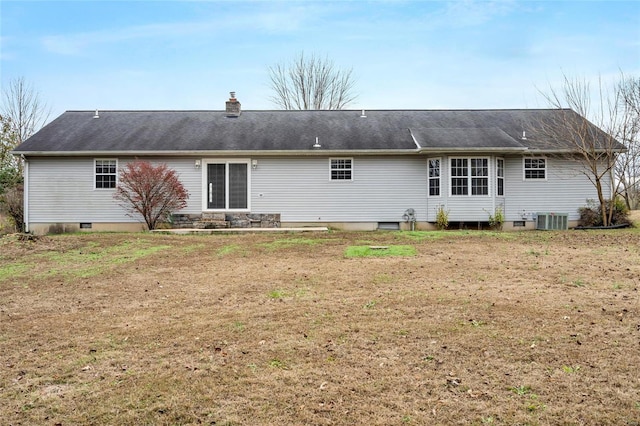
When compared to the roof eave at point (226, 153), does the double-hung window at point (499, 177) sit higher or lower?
lower

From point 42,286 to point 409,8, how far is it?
14.3 metres

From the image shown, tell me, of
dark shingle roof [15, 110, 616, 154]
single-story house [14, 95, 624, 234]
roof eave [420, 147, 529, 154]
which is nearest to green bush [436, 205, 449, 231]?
single-story house [14, 95, 624, 234]

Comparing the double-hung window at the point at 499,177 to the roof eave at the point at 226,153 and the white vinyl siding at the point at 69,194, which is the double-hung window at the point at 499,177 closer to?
the roof eave at the point at 226,153

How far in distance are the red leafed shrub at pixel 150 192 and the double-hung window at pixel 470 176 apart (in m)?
9.54

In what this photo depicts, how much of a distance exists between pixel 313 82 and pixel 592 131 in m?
22.8

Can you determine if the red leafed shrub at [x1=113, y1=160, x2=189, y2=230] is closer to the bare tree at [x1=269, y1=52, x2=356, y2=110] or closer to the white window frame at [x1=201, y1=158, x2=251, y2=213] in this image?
the white window frame at [x1=201, y1=158, x2=251, y2=213]

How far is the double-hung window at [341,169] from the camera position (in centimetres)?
1583

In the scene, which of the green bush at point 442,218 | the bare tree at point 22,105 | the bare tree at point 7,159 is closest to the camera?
the green bush at point 442,218

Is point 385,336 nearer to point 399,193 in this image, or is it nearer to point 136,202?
point 399,193

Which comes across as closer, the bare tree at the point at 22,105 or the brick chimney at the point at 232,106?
the brick chimney at the point at 232,106

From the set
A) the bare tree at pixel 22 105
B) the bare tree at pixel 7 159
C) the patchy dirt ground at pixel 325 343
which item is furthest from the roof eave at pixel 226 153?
the bare tree at pixel 22 105

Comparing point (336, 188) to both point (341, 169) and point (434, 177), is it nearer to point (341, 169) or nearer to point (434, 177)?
point (341, 169)

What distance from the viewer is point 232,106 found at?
18.5 metres

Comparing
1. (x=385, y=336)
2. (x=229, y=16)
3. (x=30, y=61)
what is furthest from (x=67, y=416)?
(x=30, y=61)
